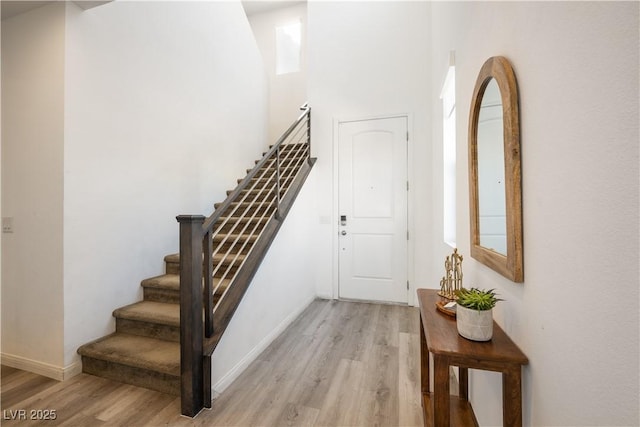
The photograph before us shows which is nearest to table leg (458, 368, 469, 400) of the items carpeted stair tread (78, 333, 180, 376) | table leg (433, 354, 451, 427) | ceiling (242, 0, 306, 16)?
table leg (433, 354, 451, 427)

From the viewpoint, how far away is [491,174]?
49.3 inches

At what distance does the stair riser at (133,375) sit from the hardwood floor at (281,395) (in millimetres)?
35

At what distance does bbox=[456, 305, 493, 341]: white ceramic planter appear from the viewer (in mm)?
1004

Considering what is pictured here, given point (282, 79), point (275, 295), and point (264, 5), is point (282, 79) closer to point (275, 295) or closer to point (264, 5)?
point (264, 5)

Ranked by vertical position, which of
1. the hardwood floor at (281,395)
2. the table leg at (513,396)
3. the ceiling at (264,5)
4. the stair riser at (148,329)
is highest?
the ceiling at (264,5)

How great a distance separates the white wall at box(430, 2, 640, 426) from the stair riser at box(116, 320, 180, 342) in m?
2.12

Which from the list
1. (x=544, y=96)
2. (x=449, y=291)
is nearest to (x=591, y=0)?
(x=544, y=96)

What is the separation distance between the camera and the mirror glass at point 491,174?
1130 mm

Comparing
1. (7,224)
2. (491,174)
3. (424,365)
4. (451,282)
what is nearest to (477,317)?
(451,282)

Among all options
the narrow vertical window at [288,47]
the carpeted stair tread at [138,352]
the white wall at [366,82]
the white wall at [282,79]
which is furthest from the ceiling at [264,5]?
the carpeted stair tread at [138,352]

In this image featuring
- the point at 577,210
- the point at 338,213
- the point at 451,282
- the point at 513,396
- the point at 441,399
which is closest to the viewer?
the point at 577,210

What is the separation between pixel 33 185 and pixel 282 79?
4.17 meters

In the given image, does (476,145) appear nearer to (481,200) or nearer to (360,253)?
(481,200)

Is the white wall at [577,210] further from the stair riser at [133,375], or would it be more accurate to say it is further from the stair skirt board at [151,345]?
the stair riser at [133,375]
